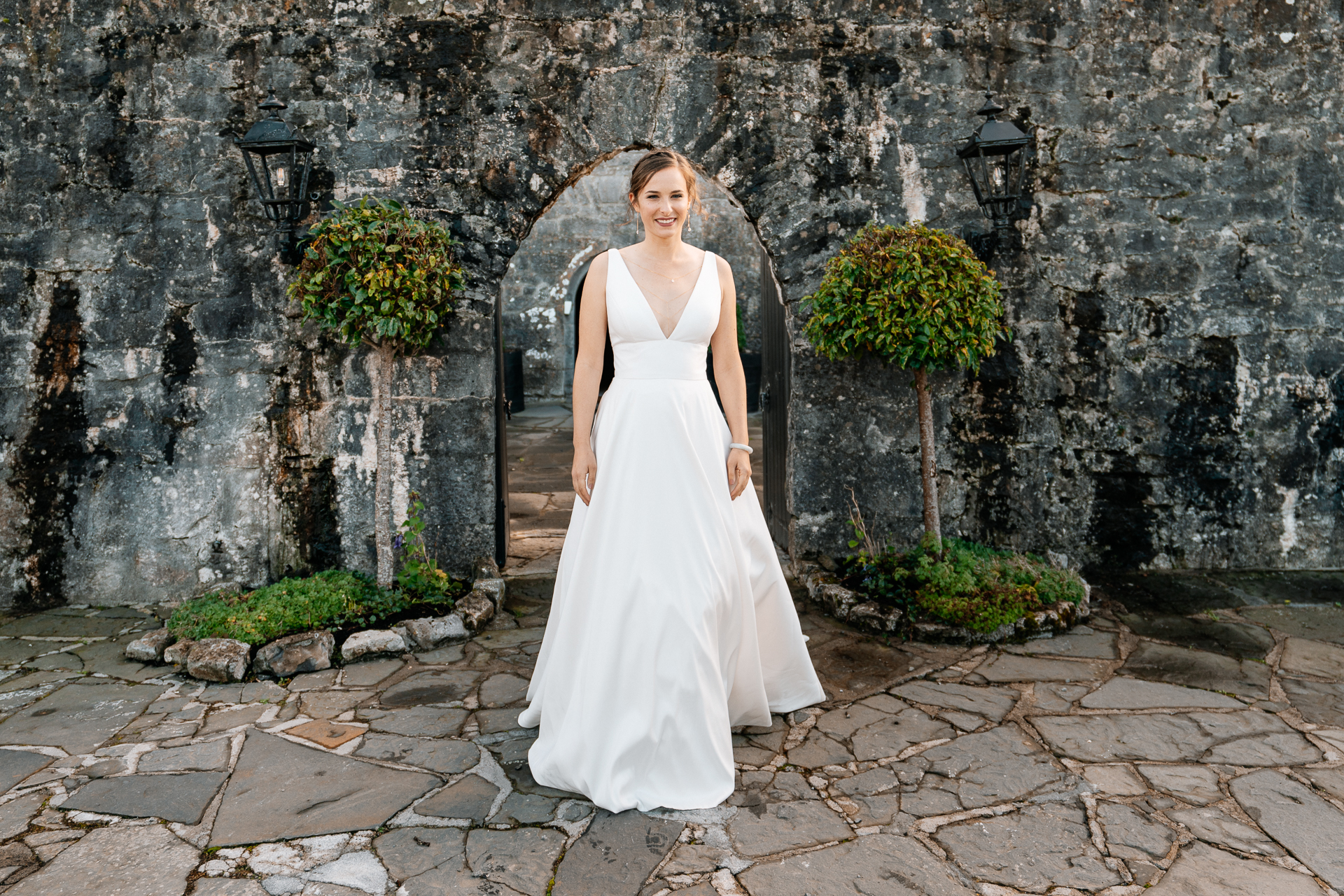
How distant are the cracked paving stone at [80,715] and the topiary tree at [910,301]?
138 inches

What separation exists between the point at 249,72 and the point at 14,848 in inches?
152

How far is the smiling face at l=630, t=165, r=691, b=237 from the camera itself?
9.73ft

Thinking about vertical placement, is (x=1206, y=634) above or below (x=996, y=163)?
below

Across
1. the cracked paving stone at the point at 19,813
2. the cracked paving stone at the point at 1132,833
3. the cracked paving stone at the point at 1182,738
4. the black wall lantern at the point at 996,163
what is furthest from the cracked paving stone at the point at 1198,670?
the cracked paving stone at the point at 19,813

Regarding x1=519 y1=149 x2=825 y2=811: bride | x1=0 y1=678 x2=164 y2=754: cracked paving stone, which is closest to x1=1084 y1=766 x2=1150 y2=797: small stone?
x1=519 y1=149 x2=825 y2=811: bride

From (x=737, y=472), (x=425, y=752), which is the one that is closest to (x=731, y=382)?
(x=737, y=472)

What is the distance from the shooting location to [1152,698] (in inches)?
141

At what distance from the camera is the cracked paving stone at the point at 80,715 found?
3346 mm

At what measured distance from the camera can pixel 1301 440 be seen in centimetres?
513

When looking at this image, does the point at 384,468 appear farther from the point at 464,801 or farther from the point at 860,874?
the point at 860,874

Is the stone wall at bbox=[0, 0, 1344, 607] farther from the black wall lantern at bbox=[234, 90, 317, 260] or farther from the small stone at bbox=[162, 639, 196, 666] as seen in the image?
the small stone at bbox=[162, 639, 196, 666]

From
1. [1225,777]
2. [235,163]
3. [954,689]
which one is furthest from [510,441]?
[1225,777]

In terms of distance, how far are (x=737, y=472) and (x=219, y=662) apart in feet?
8.07

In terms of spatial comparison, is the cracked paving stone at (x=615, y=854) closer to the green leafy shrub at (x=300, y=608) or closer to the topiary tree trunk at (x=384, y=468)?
the green leafy shrub at (x=300, y=608)
